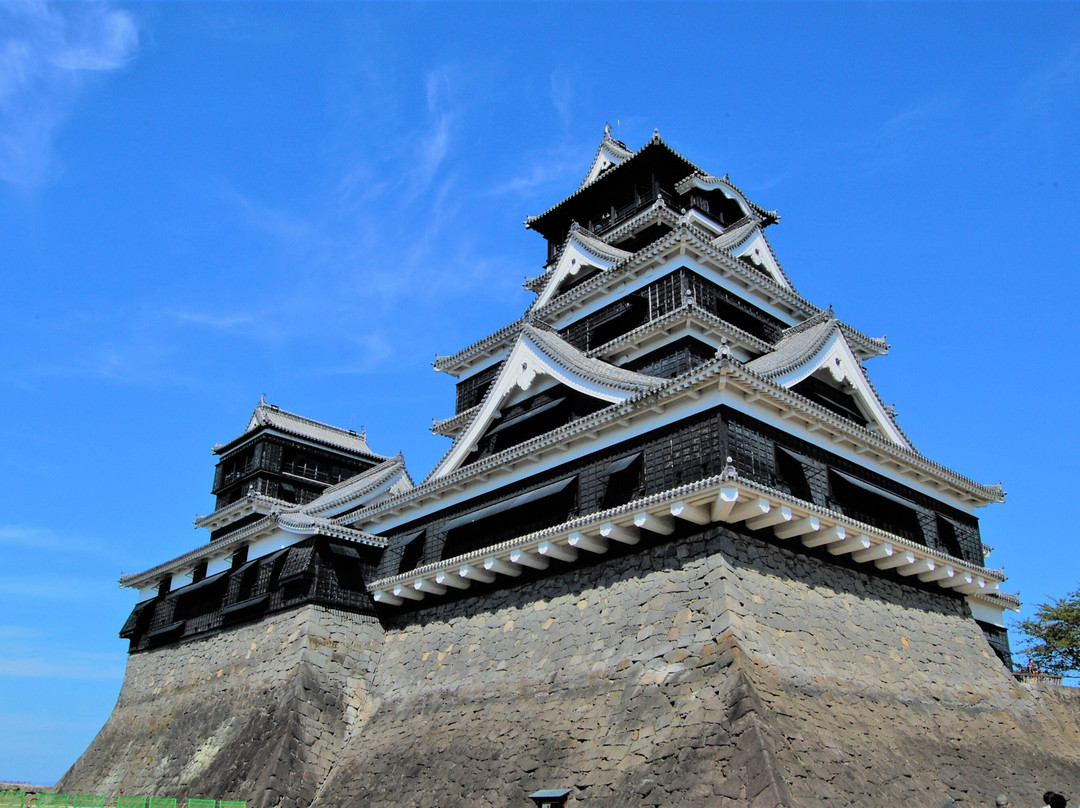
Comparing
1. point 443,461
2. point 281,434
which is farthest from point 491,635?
point 281,434

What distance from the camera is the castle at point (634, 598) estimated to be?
15.1 meters

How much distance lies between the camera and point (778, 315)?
25.5 meters

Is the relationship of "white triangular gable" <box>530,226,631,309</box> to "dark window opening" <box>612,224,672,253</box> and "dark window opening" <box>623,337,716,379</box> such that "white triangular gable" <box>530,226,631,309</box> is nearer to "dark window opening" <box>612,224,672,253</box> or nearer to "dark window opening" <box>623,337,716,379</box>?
"dark window opening" <box>612,224,672,253</box>

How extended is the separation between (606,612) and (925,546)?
27.6 ft

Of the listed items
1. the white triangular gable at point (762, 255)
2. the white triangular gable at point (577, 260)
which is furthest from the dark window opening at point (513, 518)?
the white triangular gable at point (762, 255)

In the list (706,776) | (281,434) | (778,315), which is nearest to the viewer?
(706,776)

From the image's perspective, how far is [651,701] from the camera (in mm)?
15156

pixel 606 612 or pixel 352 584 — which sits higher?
pixel 352 584

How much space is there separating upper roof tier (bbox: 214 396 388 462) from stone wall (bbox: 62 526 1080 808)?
14496 millimetres

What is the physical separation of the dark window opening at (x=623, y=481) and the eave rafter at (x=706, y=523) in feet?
2.81

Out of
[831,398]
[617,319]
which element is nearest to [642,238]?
[617,319]

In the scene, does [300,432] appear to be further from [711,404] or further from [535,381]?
[711,404]

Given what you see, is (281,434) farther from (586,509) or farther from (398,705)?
(586,509)

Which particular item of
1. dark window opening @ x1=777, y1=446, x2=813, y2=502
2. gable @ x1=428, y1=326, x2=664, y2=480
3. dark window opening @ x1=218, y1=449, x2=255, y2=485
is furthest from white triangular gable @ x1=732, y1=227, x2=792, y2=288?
dark window opening @ x1=218, y1=449, x2=255, y2=485
